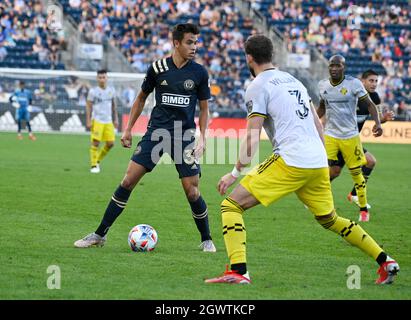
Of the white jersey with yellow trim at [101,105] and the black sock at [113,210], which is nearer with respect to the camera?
the black sock at [113,210]

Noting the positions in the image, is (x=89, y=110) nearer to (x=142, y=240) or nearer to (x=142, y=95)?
(x=142, y=95)

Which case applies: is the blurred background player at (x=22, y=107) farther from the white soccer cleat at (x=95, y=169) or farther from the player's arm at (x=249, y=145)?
the player's arm at (x=249, y=145)

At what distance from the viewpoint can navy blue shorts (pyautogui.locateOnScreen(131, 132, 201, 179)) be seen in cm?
996

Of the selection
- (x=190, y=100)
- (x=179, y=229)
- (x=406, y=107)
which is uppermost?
(x=190, y=100)

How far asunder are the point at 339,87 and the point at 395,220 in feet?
7.48

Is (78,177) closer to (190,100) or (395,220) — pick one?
(395,220)

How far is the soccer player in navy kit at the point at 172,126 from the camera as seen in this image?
9953mm

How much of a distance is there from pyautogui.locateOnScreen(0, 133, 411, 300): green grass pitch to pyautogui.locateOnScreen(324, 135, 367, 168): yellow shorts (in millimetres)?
937

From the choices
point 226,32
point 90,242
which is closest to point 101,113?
point 90,242

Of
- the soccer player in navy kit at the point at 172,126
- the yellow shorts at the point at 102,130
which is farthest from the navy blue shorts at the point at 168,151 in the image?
the yellow shorts at the point at 102,130

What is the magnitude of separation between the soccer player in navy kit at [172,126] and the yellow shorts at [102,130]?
11.3m

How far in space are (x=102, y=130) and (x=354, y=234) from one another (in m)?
13.9

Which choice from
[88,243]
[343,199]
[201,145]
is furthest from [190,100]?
[343,199]
